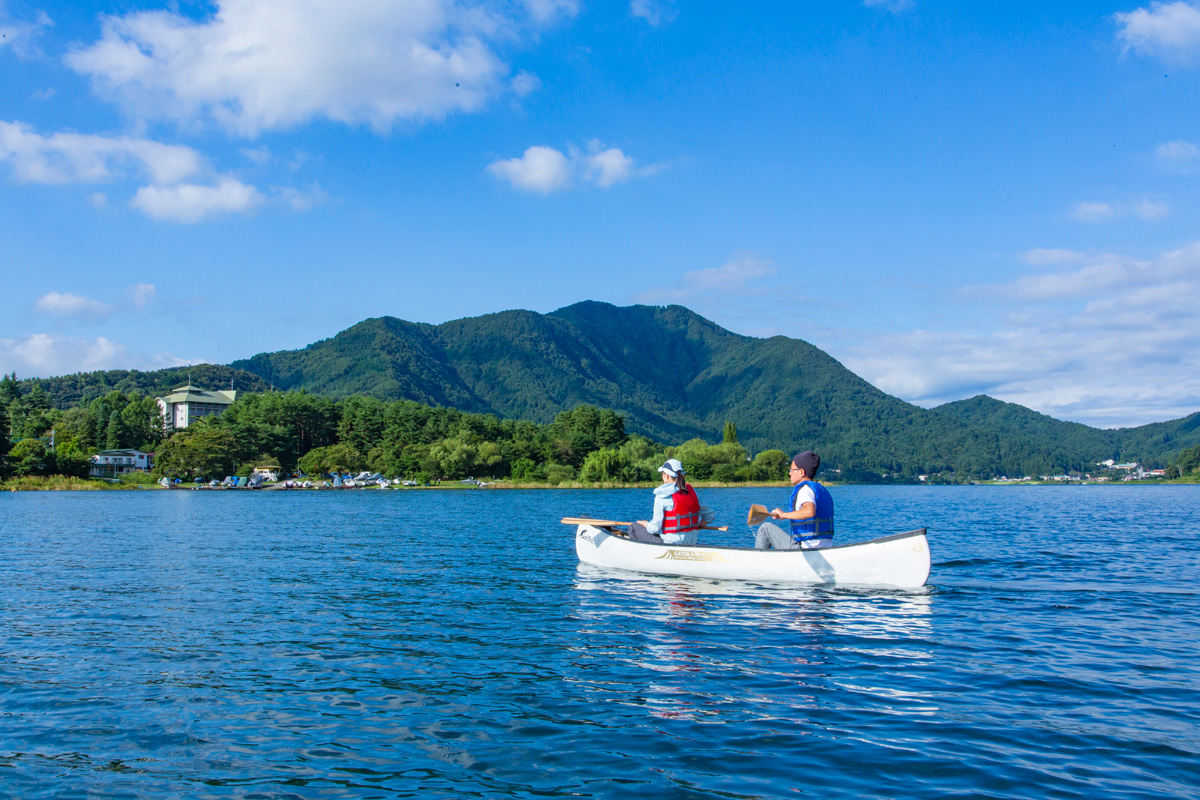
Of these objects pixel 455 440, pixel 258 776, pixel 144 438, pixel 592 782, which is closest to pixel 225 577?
pixel 258 776

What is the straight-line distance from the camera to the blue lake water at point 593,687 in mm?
7719

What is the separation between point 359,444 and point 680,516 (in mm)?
143370

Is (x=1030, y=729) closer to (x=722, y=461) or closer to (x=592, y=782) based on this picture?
(x=592, y=782)

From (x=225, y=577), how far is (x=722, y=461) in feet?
445

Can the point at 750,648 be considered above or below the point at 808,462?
below

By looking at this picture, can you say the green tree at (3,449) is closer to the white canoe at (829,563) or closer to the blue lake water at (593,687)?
the blue lake water at (593,687)

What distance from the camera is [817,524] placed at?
18594mm

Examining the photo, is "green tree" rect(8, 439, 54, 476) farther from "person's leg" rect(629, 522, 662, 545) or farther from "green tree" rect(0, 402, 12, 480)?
"person's leg" rect(629, 522, 662, 545)

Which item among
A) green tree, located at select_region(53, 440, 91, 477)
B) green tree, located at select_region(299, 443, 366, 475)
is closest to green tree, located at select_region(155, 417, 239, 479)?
green tree, located at select_region(53, 440, 91, 477)

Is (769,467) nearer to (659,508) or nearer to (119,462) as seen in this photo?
(119,462)

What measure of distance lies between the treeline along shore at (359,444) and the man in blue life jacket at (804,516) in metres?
112

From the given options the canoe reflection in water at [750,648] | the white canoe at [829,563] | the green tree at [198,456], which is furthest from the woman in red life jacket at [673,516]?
the green tree at [198,456]

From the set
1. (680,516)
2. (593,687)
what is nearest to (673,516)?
(680,516)

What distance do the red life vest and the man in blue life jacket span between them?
2809 mm
